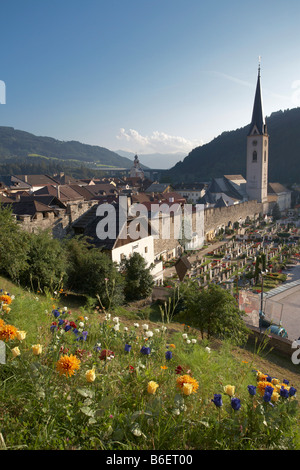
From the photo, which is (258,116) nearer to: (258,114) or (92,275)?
(258,114)

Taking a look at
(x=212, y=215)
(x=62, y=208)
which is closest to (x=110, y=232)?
(x=62, y=208)

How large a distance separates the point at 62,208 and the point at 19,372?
51.3 feet

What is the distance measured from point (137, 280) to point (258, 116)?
58.4 metres

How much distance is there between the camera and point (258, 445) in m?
2.55

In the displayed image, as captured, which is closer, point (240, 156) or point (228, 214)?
point (228, 214)

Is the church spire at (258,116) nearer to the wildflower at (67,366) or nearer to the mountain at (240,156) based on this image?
the mountain at (240,156)

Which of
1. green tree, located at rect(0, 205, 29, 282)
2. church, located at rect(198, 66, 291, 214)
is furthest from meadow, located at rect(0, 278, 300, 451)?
church, located at rect(198, 66, 291, 214)

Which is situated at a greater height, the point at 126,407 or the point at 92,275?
the point at 126,407

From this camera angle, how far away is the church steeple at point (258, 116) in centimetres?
6028

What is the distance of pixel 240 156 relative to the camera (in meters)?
135

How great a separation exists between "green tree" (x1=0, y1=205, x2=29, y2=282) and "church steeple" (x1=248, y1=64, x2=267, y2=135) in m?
61.2

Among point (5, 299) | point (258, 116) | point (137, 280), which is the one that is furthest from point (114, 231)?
point (258, 116)
